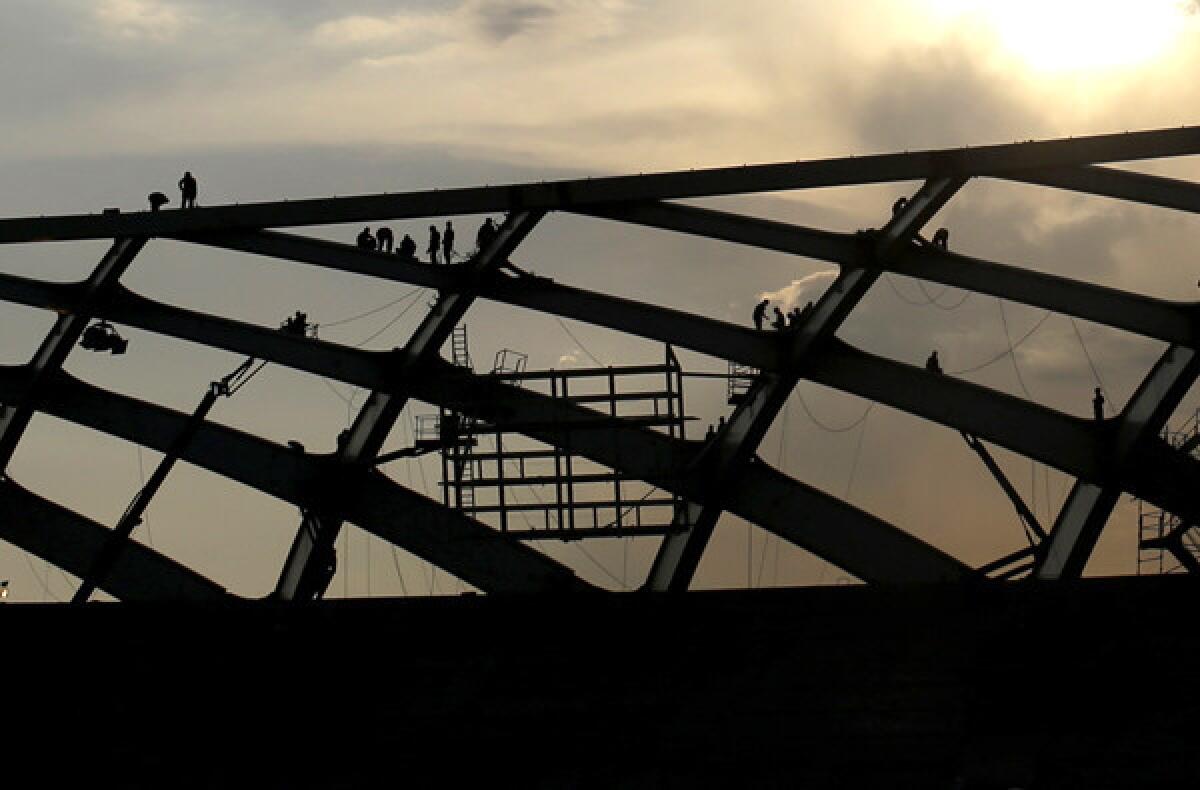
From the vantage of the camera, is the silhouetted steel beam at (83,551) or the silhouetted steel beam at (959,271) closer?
the silhouetted steel beam at (959,271)

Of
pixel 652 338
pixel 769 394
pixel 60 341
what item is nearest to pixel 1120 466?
pixel 769 394

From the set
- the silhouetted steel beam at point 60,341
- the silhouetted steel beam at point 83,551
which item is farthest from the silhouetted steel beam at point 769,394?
the silhouetted steel beam at point 60,341

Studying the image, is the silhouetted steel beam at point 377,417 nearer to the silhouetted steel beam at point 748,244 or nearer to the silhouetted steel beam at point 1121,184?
the silhouetted steel beam at point 748,244

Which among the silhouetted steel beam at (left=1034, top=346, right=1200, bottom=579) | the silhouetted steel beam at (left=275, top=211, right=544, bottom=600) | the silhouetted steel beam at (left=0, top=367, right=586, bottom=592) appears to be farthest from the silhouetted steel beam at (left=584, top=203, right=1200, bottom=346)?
the silhouetted steel beam at (left=0, top=367, right=586, bottom=592)

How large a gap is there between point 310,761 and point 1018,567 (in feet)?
69.1

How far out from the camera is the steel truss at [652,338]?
44.3m

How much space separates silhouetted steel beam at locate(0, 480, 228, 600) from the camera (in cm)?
4928

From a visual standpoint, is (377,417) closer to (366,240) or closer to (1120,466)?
(366,240)

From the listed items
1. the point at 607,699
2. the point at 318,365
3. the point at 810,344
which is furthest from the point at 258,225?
the point at 607,699

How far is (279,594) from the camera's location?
50.0 m

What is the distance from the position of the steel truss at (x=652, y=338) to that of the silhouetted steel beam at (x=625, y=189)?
0.15 ft

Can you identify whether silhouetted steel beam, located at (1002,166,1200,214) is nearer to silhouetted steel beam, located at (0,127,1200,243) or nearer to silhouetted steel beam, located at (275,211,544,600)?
silhouetted steel beam, located at (0,127,1200,243)

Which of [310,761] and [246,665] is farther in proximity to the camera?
[246,665]

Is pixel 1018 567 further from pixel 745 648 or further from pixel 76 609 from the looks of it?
pixel 76 609
